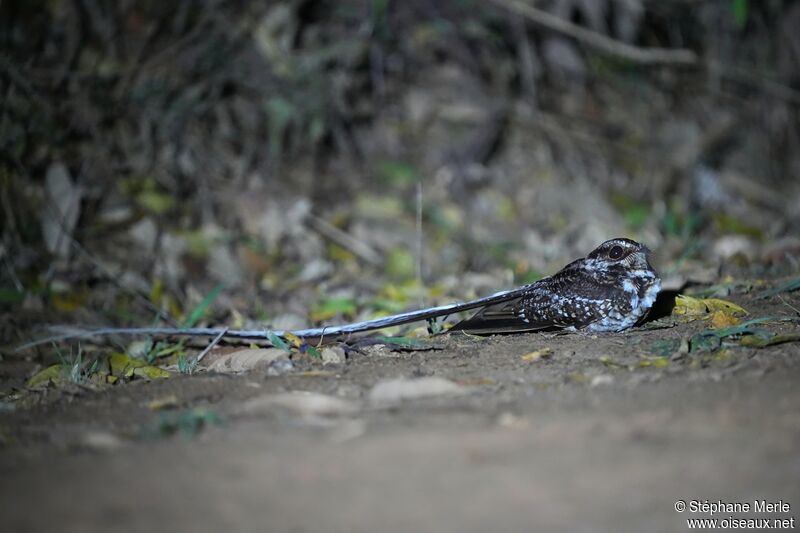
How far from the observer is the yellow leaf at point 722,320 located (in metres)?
3.54

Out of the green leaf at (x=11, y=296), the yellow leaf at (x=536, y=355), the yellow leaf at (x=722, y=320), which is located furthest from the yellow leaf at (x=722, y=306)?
the green leaf at (x=11, y=296)

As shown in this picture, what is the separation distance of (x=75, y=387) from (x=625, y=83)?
6.59 metres

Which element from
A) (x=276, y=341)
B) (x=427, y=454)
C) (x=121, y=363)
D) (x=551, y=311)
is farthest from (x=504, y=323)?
(x=121, y=363)

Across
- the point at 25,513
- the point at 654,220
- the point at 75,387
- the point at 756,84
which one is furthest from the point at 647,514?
the point at 756,84

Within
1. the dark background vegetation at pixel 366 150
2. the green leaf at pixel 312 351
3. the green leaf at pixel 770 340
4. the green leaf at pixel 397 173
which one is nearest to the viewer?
the green leaf at pixel 770 340

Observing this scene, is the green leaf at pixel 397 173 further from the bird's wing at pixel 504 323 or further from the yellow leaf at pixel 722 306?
the yellow leaf at pixel 722 306

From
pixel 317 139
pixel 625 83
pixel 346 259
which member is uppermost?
pixel 625 83

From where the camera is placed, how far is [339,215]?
6.53 m

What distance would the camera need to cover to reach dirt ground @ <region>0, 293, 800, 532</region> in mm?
1929

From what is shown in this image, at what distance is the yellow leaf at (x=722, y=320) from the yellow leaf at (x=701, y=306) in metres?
0.14

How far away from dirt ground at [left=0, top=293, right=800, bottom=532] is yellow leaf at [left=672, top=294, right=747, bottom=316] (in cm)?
80

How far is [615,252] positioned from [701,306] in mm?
483

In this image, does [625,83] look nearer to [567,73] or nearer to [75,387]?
[567,73]

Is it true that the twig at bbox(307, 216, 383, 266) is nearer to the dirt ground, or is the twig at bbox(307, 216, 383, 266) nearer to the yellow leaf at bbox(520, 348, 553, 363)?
the yellow leaf at bbox(520, 348, 553, 363)
